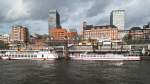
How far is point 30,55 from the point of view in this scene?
448 ft

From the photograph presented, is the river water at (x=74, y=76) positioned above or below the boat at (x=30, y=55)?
below

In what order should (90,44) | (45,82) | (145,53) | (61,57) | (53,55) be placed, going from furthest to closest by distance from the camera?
(90,44)
(145,53)
(61,57)
(53,55)
(45,82)

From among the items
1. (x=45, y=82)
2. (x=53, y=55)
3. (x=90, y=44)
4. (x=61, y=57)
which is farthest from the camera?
(x=90, y=44)

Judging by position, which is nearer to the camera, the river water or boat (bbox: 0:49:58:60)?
the river water

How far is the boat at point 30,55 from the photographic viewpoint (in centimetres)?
13225

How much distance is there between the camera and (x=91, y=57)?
5349 inches

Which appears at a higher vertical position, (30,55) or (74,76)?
(30,55)

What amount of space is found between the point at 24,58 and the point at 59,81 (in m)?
80.7

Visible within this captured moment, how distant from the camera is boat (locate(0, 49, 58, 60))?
434 feet

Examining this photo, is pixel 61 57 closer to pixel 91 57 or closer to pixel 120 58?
pixel 91 57

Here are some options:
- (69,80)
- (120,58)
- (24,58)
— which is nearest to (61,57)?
(24,58)

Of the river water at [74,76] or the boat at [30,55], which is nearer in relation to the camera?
the river water at [74,76]

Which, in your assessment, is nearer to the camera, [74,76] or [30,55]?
[74,76]

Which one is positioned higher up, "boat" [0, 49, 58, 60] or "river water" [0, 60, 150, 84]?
"boat" [0, 49, 58, 60]
